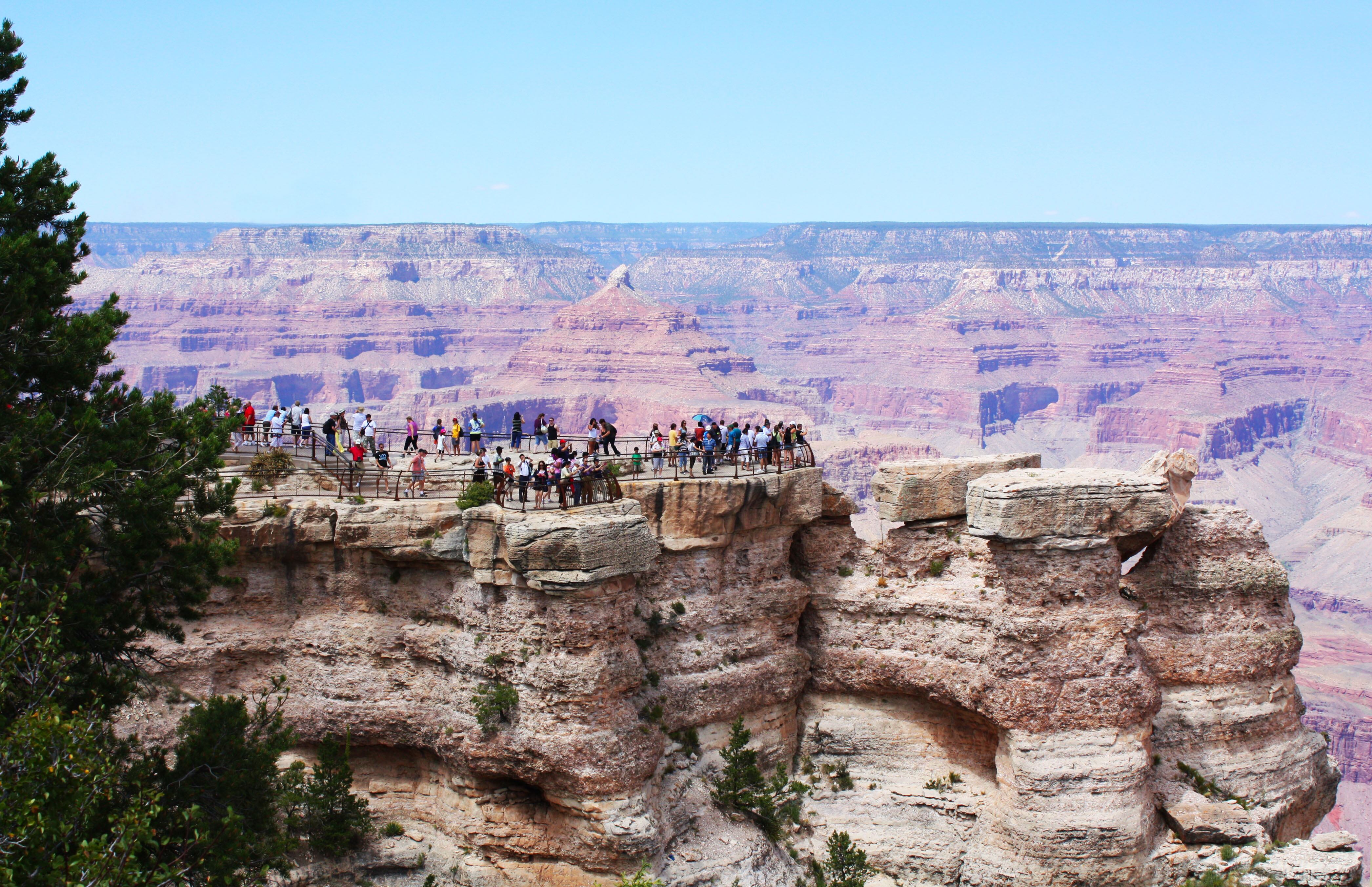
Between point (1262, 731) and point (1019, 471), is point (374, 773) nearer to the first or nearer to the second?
point (1019, 471)

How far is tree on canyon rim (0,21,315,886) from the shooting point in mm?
24484

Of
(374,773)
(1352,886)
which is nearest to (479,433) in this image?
(374,773)

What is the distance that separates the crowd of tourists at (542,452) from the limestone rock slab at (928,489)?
3.45 m

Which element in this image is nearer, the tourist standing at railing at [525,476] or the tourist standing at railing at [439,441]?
the tourist standing at railing at [525,476]

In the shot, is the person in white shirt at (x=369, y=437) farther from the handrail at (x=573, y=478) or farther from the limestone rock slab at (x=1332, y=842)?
the limestone rock slab at (x=1332, y=842)

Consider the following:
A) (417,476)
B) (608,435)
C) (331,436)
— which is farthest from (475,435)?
(331,436)

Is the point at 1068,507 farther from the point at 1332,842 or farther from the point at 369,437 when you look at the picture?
the point at 369,437

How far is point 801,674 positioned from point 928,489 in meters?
7.52

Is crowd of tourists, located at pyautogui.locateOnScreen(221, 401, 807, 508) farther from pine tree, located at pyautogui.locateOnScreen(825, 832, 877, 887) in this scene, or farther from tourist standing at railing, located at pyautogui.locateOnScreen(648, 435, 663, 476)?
pine tree, located at pyautogui.locateOnScreen(825, 832, 877, 887)

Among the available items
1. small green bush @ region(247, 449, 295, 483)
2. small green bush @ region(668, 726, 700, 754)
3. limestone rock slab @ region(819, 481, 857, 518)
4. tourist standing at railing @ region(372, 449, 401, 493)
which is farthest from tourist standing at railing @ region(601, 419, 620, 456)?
small green bush @ region(247, 449, 295, 483)

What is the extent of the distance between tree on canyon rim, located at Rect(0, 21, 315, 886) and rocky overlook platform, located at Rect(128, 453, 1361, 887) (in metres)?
5.29

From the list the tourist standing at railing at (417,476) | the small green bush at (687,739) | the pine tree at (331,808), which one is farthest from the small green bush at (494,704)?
the tourist standing at railing at (417,476)

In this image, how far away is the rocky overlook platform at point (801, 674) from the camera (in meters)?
36.1

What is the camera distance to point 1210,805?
3884cm
